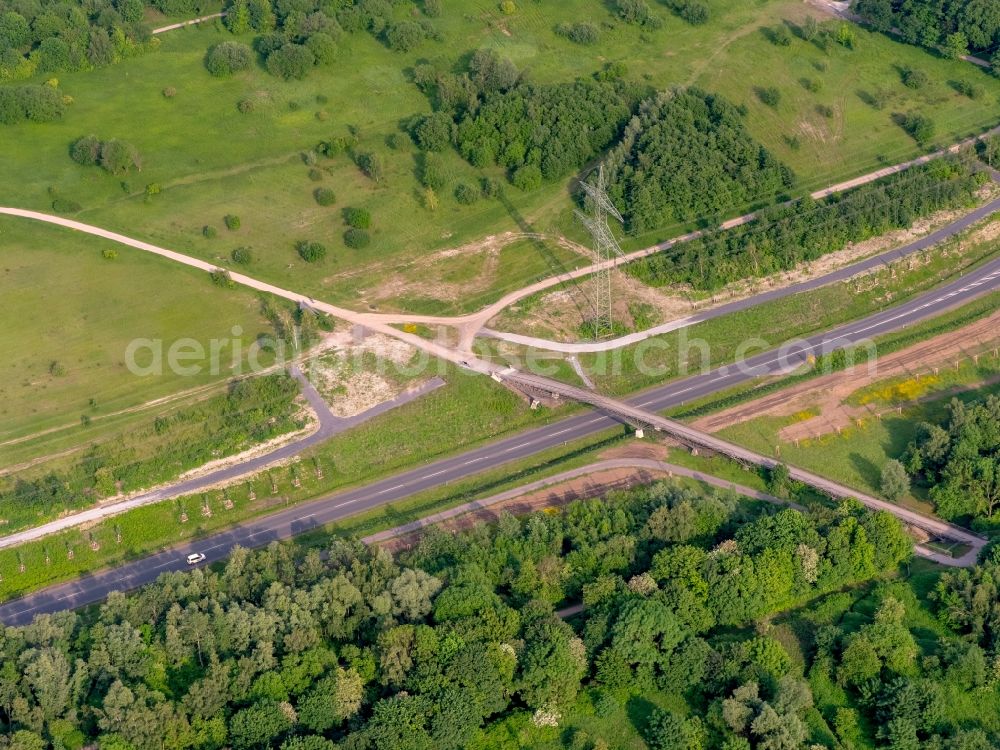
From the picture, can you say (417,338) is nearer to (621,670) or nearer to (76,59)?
(621,670)

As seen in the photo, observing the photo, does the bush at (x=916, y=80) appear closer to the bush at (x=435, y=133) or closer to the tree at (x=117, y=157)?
the bush at (x=435, y=133)

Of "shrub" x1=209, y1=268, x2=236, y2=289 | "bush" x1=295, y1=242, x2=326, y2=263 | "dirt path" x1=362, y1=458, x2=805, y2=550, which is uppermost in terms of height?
"bush" x1=295, y1=242, x2=326, y2=263

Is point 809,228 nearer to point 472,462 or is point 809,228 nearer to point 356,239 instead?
point 472,462

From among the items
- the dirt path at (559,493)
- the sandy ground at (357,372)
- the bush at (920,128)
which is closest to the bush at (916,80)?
the bush at (920,128)

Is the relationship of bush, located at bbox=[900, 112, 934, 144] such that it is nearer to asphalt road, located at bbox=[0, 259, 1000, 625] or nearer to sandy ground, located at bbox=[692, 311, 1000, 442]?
asphalt road, located at bbox=[0, 259, 1000, 625]

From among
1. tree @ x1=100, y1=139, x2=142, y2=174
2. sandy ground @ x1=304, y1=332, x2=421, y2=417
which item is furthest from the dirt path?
tree @ x1=100, y1=139, x2=142, y2=174

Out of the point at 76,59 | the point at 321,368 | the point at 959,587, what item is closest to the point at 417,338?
the point at 321,368
